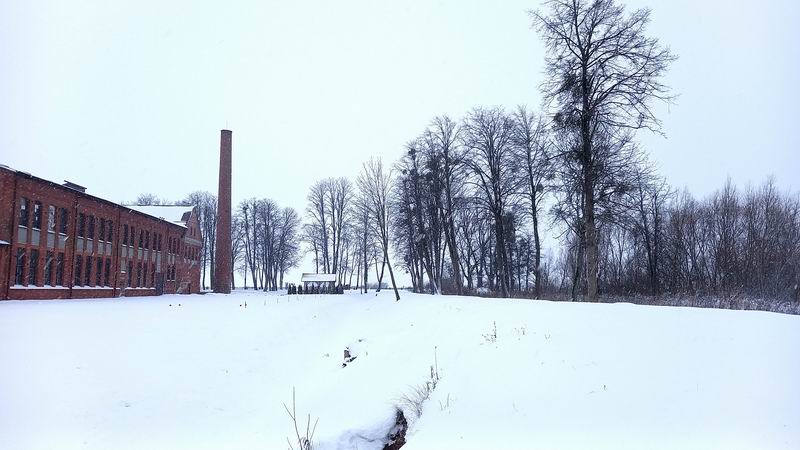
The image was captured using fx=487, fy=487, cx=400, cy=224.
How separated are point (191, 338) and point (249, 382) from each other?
4.44 metres

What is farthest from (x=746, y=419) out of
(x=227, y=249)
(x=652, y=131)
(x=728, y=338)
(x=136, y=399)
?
(x=227, y=249)

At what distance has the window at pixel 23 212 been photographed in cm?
2664

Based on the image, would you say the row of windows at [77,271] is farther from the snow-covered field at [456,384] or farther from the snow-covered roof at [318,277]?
the snow-covered roof at [318,277]

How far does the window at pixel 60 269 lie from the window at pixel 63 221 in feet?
4.77

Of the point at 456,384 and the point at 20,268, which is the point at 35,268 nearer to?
the point at 20,268

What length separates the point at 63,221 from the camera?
1212 inches

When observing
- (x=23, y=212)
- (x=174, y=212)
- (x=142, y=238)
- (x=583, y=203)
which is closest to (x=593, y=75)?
(x=583, y=203)

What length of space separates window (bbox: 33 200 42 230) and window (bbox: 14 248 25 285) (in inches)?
73.9

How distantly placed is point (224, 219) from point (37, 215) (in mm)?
23698

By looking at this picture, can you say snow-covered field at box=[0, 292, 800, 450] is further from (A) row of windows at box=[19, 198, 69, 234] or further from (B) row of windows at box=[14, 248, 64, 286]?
(A) row of windows at box=[19, 198, 69, 234]

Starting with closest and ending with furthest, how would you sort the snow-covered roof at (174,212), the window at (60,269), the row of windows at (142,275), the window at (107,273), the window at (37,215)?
1. the window at (37,215)
2. the window at (60,269)
3. the window at (107,273)
4. the row of windows at (142,275)
5. the snow-covered roof at (174,212)

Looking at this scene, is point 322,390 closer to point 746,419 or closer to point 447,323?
point 447,323

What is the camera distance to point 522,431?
5758 mm

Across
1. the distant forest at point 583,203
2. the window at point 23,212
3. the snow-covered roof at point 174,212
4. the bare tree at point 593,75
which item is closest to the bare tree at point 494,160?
the distant forest at point 583,203
